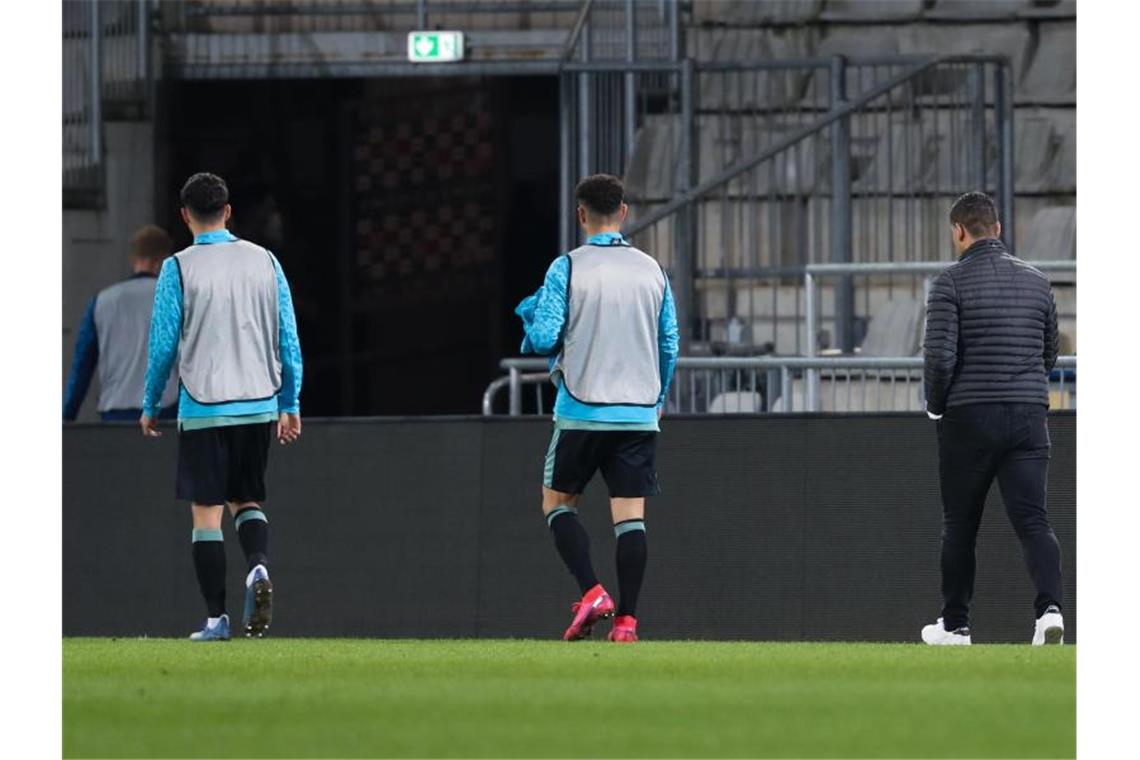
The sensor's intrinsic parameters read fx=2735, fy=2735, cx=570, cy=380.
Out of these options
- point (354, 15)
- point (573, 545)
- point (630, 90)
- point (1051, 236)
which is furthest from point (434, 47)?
point (573, 545)

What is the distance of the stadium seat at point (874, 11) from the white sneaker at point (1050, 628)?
31.9 feet

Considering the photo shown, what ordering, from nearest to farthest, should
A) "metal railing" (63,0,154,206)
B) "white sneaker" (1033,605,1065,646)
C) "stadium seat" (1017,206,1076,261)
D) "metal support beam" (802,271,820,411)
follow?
1. "white sneaker" (1033,605,1065,646)
2. "metal support beam" (802,271,820,411)
3. "stadium seat" (1017,206,1076,261)
4. "metal railing" (63,0,154,206)

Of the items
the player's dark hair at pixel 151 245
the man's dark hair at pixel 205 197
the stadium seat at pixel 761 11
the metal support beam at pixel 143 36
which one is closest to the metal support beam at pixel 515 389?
the player's dark hair at pixel 151 245

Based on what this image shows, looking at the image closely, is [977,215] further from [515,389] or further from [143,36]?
[143,36]

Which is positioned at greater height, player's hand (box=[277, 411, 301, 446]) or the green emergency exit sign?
the green emergency exit sign

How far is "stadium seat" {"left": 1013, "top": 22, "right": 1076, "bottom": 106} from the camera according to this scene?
1853 cm

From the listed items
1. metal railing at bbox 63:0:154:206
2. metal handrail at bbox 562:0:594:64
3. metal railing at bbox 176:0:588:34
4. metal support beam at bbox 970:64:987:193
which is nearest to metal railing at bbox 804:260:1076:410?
metal support beam at bbox 970:64:987:193

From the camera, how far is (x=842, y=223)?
16.3m

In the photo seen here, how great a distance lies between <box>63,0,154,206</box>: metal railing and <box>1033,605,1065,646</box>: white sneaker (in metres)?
Answer: 9.57

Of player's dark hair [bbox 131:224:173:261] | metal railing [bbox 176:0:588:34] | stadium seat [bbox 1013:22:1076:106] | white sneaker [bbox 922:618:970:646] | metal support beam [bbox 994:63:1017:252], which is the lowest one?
white sneaker [bbox 922:618:970:646]

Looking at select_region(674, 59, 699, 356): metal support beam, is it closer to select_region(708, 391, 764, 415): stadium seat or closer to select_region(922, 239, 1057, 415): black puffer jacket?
select_region(708, 391, 764, 415): stadium seat

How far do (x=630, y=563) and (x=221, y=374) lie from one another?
5.38 ft

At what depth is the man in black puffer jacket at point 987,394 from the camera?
9.80 m

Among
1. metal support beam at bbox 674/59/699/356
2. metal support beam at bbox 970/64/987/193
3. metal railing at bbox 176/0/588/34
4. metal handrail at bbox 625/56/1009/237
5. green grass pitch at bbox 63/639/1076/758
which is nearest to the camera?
green grass pitch at bbox 63/639/1076/758
